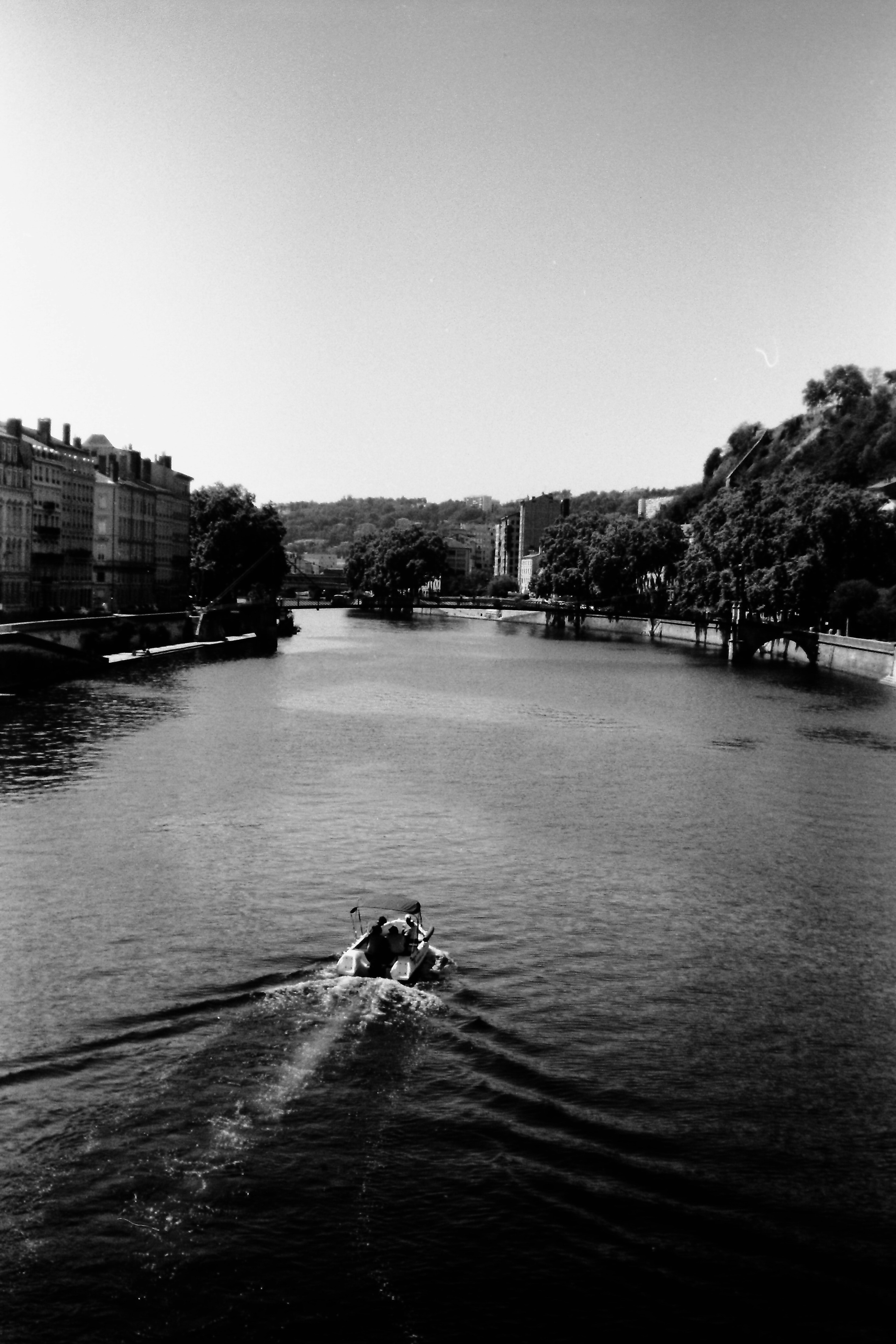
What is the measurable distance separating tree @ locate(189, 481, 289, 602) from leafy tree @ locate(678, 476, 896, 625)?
57385 mm

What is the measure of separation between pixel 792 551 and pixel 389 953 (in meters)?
122

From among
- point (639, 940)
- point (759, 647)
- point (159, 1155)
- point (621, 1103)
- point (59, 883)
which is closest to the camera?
point (159, 1155)

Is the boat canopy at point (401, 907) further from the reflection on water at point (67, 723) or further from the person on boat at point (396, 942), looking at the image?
the reflection on water at point (67, 723)

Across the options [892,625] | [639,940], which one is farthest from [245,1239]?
[892,625]

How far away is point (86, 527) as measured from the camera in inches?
5930

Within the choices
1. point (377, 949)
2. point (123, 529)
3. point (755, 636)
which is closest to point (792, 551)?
point (755, 636)

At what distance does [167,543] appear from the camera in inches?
7062

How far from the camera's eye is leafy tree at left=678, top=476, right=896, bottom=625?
142m

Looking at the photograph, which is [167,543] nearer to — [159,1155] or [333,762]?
[333,762]

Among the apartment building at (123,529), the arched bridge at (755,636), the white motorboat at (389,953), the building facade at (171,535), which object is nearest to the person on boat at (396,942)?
the white motorboat at (389,953)

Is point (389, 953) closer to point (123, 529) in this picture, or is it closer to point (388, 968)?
point (388, 968)

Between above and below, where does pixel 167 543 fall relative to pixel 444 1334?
above

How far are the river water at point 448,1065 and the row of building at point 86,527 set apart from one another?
6499 centimetres

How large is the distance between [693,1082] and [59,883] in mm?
20863
